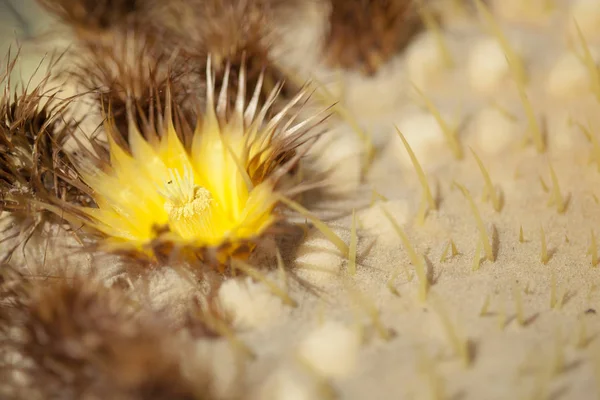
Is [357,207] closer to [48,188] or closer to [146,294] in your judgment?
[146,294]

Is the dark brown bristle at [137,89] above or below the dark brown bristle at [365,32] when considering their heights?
below

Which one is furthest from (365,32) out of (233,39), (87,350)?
(87,350)

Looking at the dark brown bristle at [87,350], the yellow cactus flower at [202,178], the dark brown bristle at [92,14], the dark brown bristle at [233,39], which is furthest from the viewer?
the dark brown bristle at [92,14]

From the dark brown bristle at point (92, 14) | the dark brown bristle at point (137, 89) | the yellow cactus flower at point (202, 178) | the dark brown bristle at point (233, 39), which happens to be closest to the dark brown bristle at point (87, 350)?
the yellow cactus flower at point (202, 178)

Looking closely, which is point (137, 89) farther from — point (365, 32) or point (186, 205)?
point (365, 32)

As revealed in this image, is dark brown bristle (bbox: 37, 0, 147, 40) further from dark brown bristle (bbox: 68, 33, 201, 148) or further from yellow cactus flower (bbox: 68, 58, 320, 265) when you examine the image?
yellow cactus flower (bbox: 68, 58, 320, 265)

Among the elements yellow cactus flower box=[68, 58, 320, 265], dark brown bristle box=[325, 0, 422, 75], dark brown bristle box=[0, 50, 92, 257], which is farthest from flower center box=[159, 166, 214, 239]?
dark brown bristle box=[325, 0, 422, 75]

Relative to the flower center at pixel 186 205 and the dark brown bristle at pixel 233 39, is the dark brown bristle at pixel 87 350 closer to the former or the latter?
the flower center at pixel 186 205
